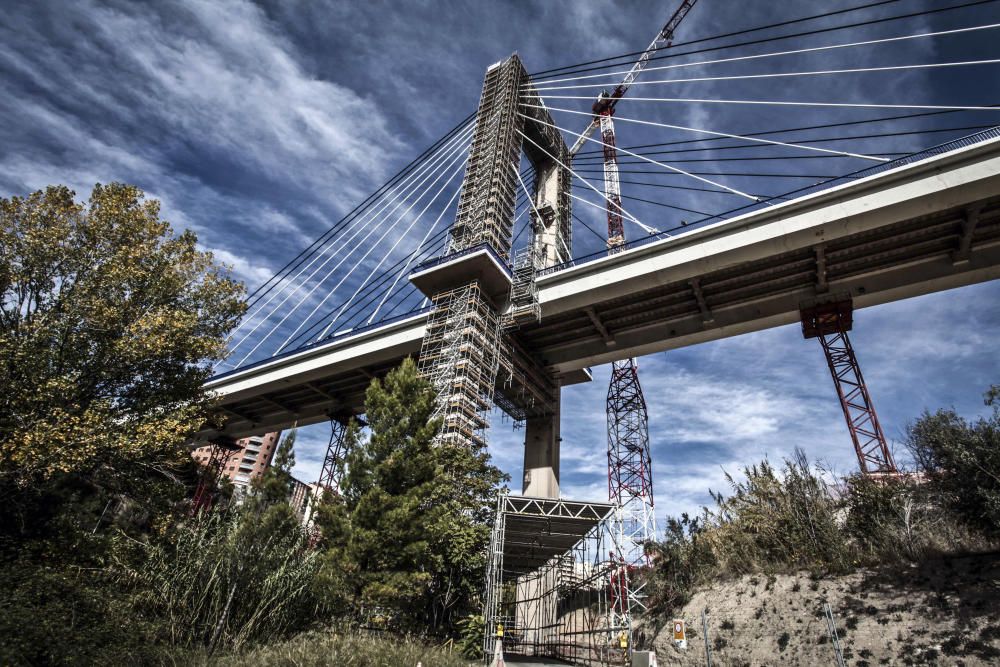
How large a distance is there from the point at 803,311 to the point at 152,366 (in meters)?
26.0

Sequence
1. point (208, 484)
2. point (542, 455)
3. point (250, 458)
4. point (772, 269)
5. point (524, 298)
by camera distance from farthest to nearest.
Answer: point (250, 458)
point (208, 484)
point (542, 455)
point (524, 298)
point (772, 269)

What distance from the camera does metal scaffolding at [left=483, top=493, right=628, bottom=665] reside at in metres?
14.8

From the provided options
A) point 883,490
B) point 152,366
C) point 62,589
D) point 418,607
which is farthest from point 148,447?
point 883,490

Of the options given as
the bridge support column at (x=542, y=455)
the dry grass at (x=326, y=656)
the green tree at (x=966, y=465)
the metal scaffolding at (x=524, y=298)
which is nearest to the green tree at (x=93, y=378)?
the dry grass at (x=326, y=656)

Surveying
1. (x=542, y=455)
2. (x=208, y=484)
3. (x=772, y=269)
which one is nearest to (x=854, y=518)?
(x=772, y=269)

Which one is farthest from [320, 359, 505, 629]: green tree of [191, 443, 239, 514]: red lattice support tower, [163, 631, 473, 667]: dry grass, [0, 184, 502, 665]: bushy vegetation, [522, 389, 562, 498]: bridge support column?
[191, 443, 239, 514]: red lattice support tower

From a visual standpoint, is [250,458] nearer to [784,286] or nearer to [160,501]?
[160,501]

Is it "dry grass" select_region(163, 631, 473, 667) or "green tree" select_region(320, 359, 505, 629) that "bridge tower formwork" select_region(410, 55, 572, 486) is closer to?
"green tree" select_region(320, 359, 505, 629)

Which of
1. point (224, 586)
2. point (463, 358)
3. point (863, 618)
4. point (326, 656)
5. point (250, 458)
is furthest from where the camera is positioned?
point (250, 458)

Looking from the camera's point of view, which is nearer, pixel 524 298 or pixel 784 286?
pixel 784 286

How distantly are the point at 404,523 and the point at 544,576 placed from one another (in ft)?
41.7

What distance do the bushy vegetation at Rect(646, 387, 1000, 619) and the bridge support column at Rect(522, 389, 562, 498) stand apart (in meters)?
6.57

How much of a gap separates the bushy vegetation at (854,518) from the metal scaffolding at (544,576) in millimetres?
3333

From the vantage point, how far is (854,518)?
50.9 feet
